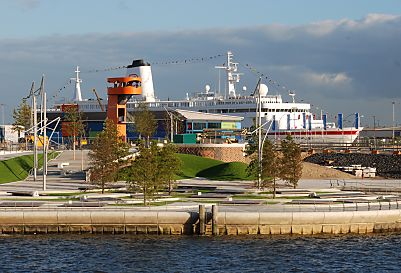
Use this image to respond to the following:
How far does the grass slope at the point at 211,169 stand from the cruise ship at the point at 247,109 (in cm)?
6027

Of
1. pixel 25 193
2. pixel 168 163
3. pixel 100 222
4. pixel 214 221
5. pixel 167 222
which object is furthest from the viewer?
pixel 25 193

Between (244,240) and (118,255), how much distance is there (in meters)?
9.39

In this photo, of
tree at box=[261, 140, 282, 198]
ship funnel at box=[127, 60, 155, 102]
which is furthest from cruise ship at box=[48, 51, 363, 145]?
tree at box=[261, 140, 282, 198]

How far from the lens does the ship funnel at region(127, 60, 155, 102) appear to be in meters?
177

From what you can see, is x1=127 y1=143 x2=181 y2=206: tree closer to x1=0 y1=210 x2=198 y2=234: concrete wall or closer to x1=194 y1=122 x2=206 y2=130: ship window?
x1=0 y1=210 x2=198 y2=234: concrete wall

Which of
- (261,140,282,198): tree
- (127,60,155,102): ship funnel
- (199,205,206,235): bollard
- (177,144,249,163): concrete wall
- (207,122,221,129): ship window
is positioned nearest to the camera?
(199,205,206,235): bollard

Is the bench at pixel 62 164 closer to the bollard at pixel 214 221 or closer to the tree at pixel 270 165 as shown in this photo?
the tree at pixel 270 165

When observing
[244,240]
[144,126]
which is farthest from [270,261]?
[144,126]

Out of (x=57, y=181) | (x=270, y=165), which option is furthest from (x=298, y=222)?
(x=57, y=181)

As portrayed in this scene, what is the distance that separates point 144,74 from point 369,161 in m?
80.9

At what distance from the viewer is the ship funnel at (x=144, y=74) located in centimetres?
17688

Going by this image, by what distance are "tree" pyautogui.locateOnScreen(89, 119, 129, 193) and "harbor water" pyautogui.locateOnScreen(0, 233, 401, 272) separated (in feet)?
Result: 51.6

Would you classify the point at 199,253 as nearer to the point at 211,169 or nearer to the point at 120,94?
the point at 211,169

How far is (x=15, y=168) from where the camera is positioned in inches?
3442
